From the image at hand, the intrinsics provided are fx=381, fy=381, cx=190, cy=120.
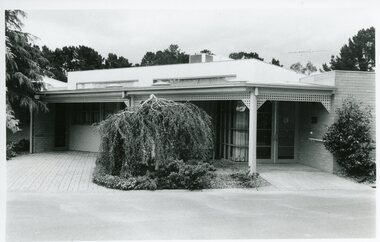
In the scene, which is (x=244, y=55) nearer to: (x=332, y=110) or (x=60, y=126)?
(x=60, y=126)

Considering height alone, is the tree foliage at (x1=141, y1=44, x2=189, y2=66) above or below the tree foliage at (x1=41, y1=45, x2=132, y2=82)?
above

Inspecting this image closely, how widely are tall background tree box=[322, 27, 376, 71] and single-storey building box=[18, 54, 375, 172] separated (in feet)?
65.2

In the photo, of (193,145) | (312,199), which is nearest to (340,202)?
(312,199)

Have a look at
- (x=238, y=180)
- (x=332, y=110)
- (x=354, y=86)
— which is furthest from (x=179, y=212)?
(x=354, y=86)

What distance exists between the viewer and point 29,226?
21.0 feet

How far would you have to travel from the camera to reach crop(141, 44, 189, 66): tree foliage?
172 ft

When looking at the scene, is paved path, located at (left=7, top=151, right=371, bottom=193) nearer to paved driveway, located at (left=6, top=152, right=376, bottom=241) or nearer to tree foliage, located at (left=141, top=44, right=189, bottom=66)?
paved driveway, located at (left=6, top=152, right=376, bottom=241)

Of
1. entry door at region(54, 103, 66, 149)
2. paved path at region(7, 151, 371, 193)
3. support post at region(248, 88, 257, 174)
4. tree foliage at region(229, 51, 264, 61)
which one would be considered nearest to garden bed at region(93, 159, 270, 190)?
paved path at region(7, 151, 371, 193)

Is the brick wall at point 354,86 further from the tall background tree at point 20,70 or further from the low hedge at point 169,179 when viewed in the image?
the tall background tree at point 20,70

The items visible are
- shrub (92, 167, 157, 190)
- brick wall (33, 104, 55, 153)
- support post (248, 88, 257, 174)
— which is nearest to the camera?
shrub (92, 167, 157, 190)

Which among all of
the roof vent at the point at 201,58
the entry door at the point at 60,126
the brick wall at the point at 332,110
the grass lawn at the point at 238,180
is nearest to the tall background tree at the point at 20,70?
the entry door at the point at 60,126

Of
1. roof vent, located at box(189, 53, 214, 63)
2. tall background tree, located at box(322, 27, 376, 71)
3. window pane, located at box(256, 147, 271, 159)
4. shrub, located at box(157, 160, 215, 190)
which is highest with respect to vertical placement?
tall background tree, located at box(322, 27, 376, 71)

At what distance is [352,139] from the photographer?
10.8 meters

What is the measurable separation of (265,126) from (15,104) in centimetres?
1027
